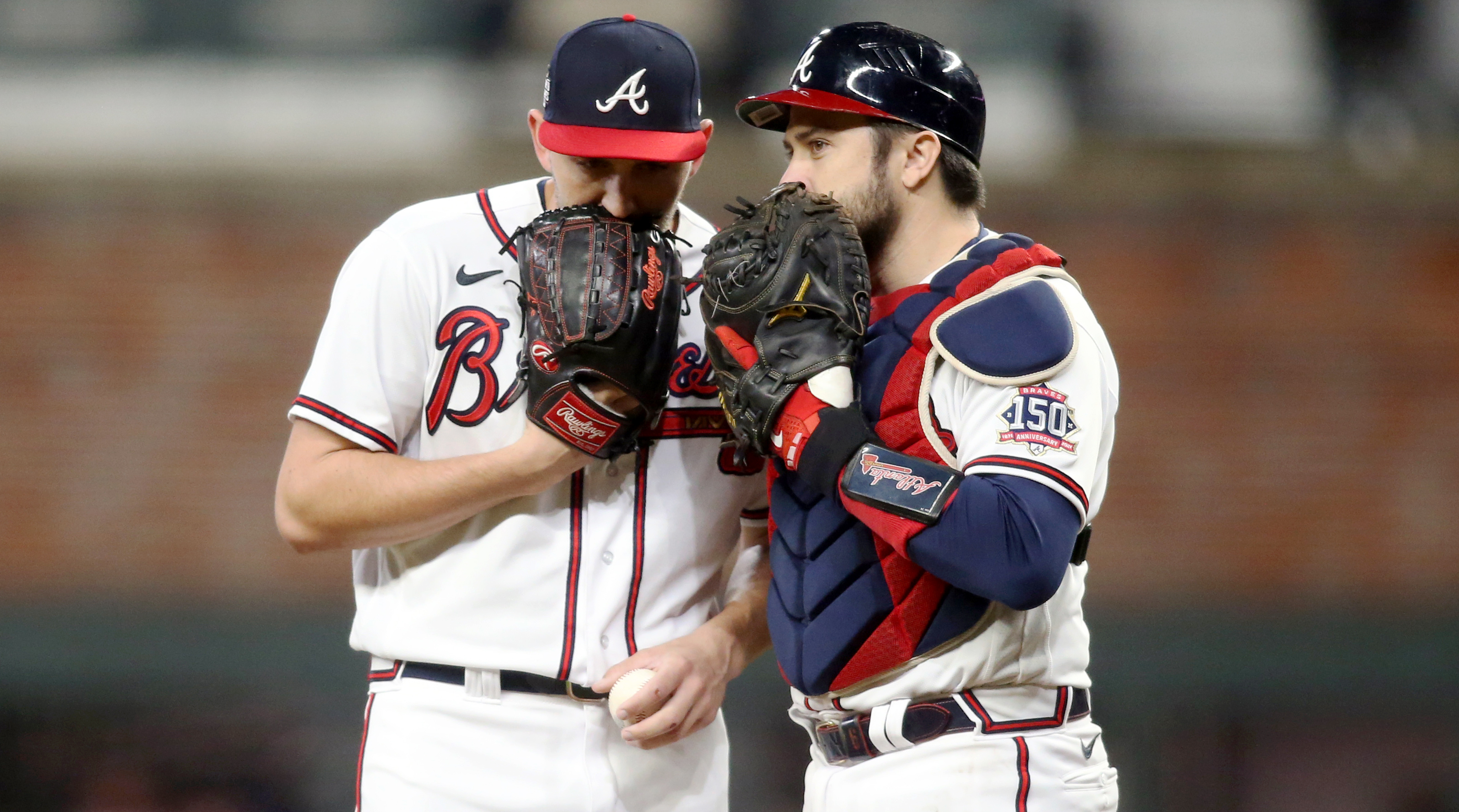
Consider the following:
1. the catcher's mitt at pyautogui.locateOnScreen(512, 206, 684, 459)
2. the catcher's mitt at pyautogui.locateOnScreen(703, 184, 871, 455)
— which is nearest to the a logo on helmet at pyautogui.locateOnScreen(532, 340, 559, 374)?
the catcher's mitt at pyautogui.locateOnScreen(512, 206, 684, 459)

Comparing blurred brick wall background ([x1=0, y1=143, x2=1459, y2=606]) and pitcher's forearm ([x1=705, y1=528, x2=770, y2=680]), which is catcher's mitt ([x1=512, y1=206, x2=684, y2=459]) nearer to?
pitcher's forearm ([x1=705, y1=528, x2=770, y2=680])

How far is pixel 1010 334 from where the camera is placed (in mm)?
1748

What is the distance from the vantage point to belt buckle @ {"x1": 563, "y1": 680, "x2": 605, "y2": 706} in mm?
1995

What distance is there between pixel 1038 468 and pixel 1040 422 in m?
0.06

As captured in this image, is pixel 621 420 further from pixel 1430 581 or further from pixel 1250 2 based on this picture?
pixel 1250 2

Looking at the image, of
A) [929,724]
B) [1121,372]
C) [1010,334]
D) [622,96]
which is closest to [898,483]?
[1010,334]

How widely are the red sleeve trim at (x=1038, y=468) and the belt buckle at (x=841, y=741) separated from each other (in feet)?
1.51

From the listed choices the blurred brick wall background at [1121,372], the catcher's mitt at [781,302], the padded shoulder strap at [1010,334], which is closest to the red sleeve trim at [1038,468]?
the padded shoulder strap at [1010,334]

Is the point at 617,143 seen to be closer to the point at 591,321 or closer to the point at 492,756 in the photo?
the point at 591,321

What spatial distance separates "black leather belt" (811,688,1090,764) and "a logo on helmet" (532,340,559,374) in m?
0.70

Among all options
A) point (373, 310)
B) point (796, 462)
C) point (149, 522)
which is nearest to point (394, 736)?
point (373, 310)

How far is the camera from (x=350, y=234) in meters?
5.33

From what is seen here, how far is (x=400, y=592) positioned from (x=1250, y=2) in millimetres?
5392

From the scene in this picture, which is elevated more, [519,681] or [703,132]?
[703,132]
